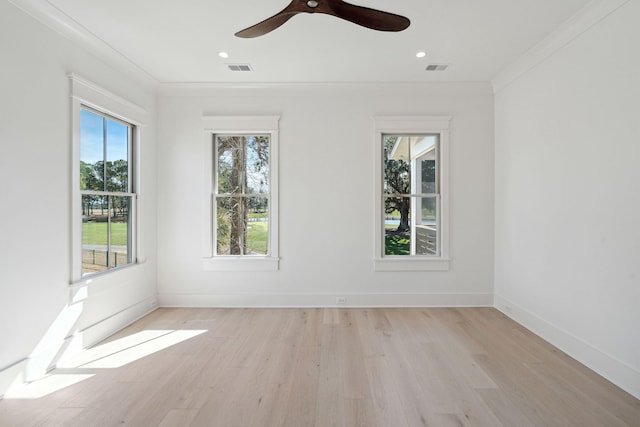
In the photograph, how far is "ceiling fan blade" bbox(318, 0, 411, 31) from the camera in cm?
185

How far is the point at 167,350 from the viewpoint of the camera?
2941mm

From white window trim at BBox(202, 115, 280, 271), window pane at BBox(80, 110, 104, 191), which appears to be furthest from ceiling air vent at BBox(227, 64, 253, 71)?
window pane at BBox(80, 110, 104, 191)

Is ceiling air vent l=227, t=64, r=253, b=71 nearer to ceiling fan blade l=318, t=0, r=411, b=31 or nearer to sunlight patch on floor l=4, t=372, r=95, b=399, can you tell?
ceiling fan blade l=318, t=0, r=411, b=31

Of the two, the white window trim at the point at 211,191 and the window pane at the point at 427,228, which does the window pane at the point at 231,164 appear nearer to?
the white window trim at the point at 211,191

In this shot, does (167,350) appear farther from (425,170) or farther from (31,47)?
(425,170)

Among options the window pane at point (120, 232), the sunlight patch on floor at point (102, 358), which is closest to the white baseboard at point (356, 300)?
the sunlight patch on floor at point (102, 358)

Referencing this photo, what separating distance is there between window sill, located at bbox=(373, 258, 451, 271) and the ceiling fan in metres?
2.81

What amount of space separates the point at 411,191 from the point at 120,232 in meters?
3.60

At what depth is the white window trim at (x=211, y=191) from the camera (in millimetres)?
4113

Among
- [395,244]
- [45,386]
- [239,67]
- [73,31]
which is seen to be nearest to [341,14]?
[239,67]

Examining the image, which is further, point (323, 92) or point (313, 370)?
point (323, 92)

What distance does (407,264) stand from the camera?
13.6 feet

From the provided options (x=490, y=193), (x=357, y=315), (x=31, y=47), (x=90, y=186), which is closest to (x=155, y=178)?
(x=90, y=186)

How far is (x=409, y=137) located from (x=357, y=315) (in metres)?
2.42
